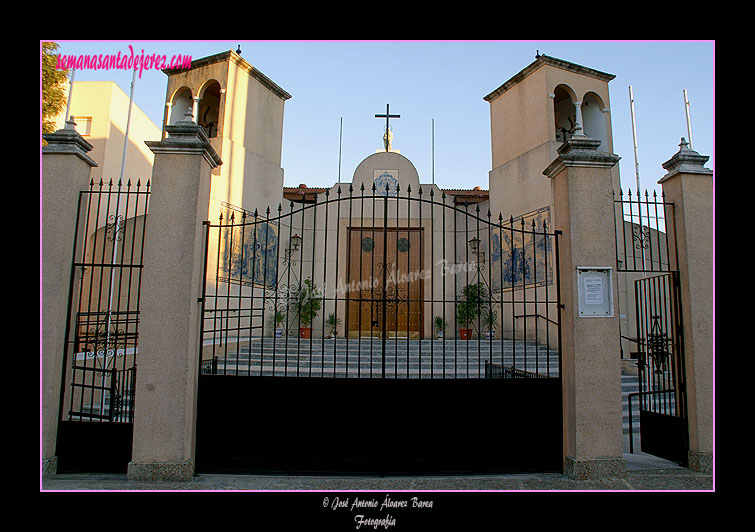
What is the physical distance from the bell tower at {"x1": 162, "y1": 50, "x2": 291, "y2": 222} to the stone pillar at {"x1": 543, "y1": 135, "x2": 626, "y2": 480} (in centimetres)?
841

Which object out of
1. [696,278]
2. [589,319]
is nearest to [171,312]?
[589,319]

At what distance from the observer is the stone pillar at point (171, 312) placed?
4.47 metres

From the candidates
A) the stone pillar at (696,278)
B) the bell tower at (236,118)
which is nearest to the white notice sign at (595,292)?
the stone pillar at (696,278)

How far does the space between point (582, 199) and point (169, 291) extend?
438 centimetres

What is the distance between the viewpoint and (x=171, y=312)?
462cm

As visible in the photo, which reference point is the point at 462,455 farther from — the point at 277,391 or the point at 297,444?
the point at 277,391

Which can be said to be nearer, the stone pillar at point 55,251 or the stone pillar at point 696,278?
the stone pillar at point 55,251

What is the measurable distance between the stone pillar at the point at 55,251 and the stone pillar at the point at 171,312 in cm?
92

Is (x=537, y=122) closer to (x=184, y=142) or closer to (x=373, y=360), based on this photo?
(x=373, y=360)

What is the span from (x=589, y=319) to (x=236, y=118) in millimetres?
10262

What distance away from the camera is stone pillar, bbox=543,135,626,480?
4.70 meters

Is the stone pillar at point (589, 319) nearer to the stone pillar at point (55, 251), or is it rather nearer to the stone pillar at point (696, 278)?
the stone pillar at point (696, 278)

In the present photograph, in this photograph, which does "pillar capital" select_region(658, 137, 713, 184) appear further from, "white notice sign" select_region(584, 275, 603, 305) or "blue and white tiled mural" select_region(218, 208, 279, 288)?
"blue and white tiled mural" select_region(218, 208, 279, 288)

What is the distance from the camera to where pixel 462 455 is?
16.0 feet
